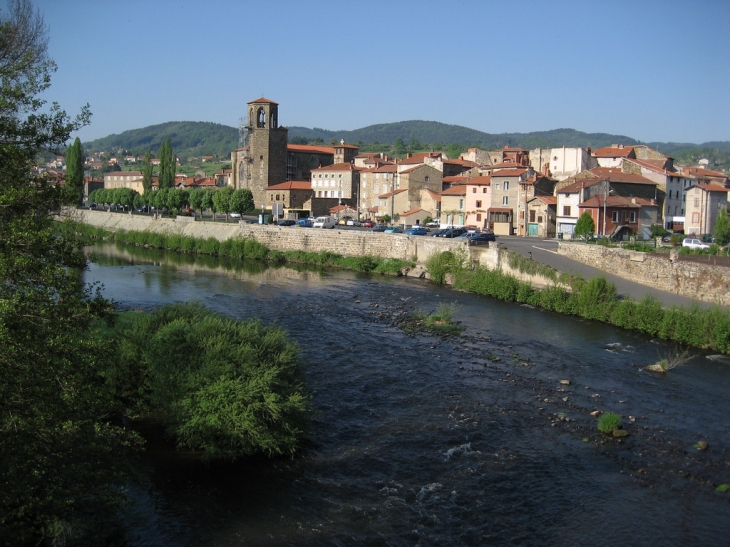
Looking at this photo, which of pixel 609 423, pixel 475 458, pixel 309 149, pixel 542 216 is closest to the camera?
pixel 475 458

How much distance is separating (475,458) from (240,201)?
169 feet

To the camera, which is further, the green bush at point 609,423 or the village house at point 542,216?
the village house at point 542,216

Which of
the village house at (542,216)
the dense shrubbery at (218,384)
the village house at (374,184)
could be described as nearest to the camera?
the dense shrubbery at (218,384)

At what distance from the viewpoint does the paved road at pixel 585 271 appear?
26.2 meters

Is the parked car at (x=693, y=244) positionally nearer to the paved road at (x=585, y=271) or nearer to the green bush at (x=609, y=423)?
the paved road at (x=585, y=271)

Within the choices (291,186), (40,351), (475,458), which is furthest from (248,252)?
(40,351)

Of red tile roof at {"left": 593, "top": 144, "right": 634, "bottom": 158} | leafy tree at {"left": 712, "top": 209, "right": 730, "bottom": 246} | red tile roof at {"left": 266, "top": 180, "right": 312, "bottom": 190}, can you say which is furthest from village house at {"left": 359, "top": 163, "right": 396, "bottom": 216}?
leafy tree at {"left": 712, "top": 209, "right": 730, "bottom": 246}

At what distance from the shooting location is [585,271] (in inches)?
1232

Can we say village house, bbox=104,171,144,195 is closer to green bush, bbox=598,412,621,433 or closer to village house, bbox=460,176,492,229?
village house, bbox=460,176,492,229

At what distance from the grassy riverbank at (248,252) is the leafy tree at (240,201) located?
794 cm

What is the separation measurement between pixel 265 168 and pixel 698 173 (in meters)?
43.1

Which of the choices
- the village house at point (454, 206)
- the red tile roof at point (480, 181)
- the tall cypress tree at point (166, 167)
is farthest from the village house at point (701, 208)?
the tall cypress tree at point (166, 167)

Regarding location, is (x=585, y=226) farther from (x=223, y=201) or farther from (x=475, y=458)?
(x=223, y=201)

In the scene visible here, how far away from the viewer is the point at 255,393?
1333cm
